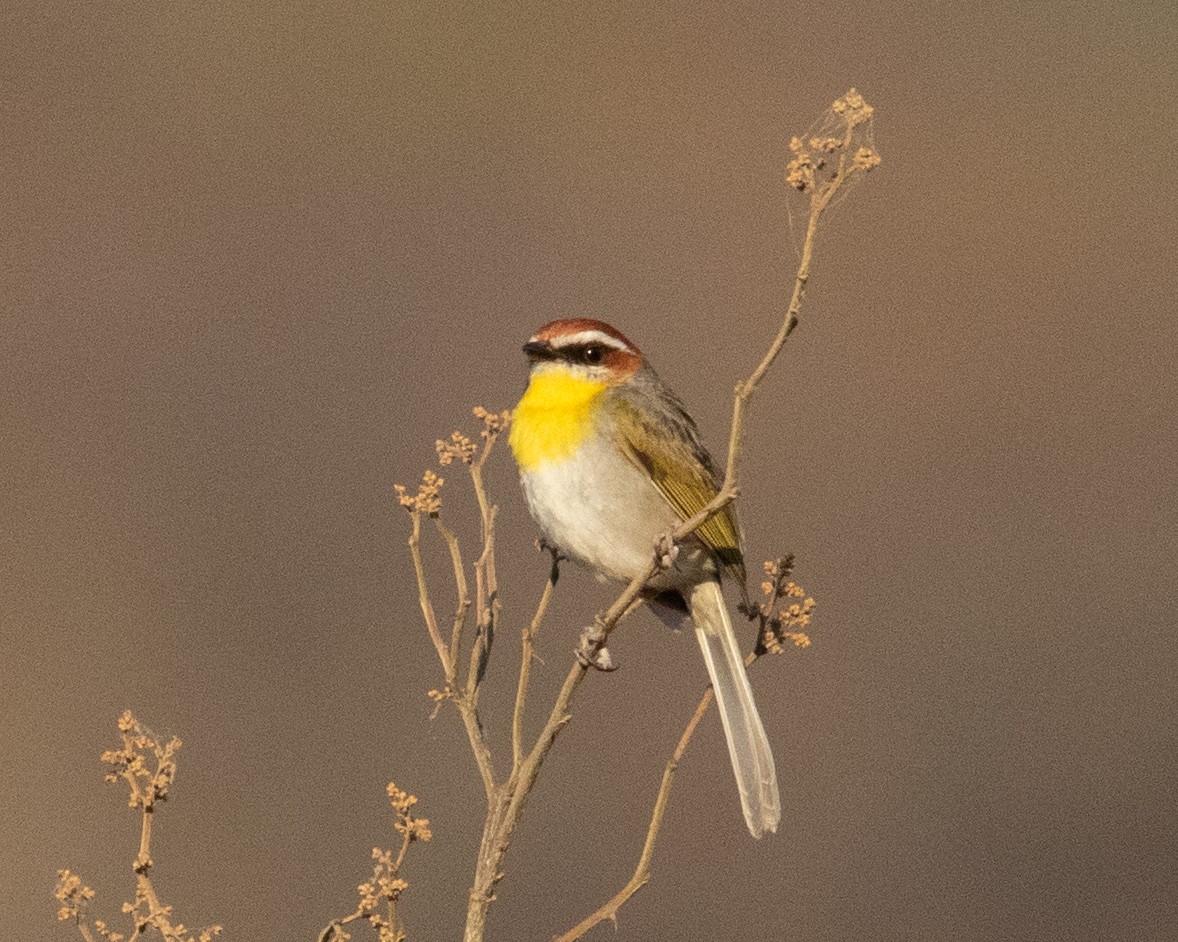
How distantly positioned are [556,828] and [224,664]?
2137mm

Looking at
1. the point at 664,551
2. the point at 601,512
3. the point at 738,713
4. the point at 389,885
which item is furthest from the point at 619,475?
the point at 389,885

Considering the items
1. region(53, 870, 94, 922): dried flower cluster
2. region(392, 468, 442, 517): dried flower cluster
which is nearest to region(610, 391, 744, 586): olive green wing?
region(392, 468, 442, 517): dried flower cluster

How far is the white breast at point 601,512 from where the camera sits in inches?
200

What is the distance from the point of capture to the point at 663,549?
12.6ft

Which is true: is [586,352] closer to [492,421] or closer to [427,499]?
[492,421]

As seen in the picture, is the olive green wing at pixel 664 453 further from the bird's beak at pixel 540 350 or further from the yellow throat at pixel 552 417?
the bird's beak at pixel 540 350

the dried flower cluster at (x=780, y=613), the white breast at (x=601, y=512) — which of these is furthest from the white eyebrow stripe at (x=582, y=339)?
the dried flower cluster at (x=780, y=613)

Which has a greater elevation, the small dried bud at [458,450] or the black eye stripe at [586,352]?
the black eye stripe at [586,352]

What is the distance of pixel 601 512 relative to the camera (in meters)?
5.09

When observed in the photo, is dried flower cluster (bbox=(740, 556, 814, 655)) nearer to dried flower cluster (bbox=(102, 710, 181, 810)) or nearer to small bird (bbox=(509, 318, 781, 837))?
small bird (bbox=(509, 318, 781, 837))

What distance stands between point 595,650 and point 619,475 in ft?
4.57

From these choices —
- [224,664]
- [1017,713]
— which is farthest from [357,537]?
[1017,713]

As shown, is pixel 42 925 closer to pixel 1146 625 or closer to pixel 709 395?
pixel 709 395

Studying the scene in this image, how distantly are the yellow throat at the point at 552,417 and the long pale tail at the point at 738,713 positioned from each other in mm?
576
